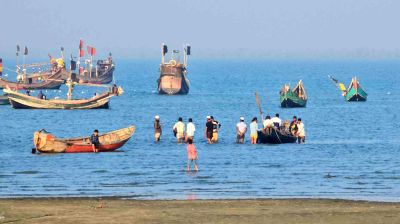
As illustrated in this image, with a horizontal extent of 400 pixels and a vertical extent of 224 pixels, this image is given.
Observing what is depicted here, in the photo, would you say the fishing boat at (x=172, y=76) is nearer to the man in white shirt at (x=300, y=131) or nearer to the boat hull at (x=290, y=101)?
the boat hull at (x=290, y=101)

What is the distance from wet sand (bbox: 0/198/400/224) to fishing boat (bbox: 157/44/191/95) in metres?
82.4

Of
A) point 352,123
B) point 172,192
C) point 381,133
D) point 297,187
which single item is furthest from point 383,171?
point 352,123

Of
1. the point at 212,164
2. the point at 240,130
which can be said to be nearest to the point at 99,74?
the point at 240,130

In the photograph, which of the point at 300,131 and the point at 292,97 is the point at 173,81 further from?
the point at 300,131

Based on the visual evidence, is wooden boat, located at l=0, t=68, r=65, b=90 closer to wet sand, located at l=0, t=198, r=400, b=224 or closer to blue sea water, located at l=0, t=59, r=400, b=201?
blue sea water, located at l=0, t=59, r=400, b=201

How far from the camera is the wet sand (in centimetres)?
2847

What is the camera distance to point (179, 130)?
56094 mm

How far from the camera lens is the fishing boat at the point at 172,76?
116 metres

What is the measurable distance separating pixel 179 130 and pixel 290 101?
40228 millimetres

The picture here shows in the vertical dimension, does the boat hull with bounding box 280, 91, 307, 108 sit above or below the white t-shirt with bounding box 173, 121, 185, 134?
above

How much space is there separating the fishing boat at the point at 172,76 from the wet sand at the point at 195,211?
82.4 meters

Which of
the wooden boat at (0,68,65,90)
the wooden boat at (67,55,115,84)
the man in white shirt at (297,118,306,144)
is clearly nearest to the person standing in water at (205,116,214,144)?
the man in white shirt at (297,118,306,144)

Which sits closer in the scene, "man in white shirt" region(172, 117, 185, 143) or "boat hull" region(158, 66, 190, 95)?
"man in white shirt" region(172, 117, 185, 143)

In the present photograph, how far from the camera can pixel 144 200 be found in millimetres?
34062
